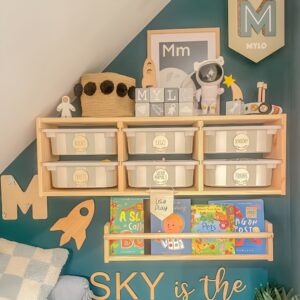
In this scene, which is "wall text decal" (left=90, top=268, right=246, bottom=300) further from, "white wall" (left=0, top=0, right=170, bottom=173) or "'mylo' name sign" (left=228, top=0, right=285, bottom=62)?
"'mylo' name sign" (left=228, top=0, right=285, bottom=62)

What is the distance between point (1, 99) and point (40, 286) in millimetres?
857

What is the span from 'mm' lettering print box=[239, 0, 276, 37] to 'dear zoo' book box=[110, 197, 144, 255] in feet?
3.06

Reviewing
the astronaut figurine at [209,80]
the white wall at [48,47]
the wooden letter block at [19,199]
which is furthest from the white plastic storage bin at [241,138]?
the wooden letter block at [19,199]

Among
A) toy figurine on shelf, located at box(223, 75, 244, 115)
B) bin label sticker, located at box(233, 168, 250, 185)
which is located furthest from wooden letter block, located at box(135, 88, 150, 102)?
bin label sticker, located at box(233, 168, 250, 185)

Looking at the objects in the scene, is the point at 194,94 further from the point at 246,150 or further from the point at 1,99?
the point at 1,99

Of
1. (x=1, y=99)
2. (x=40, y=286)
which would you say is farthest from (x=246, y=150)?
(x=40, y=286)

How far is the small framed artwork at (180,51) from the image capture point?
169 centimetres

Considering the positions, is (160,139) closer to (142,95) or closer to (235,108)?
(142,95)

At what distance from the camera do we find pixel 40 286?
1.60m

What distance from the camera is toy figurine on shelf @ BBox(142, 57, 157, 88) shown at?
154 centimetres

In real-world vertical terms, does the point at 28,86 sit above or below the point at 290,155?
above

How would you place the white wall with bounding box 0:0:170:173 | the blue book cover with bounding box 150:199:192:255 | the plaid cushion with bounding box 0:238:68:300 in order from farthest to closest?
the blue book cover with bounding box 150:199:192:255 < the plaid cushion with bounding box 0:238:68:300 < the white wall with bounding box 0:0:170:173

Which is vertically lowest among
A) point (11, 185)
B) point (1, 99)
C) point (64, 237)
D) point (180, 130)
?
point (64, 237)

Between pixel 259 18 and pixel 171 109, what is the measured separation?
60cm
